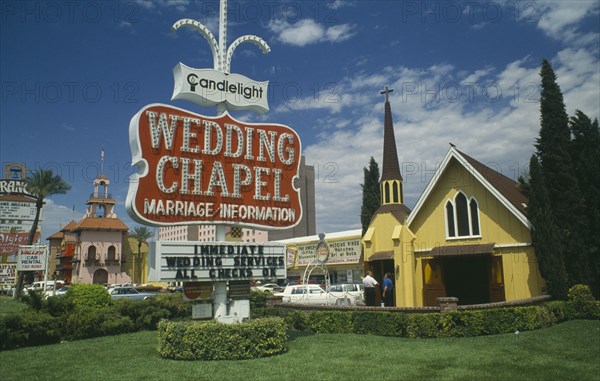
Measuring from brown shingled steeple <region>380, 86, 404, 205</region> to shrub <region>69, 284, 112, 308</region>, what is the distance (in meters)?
14.8

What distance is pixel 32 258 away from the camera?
3372 cm

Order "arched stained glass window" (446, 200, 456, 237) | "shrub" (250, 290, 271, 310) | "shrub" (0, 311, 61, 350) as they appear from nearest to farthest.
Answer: "shrub" (0, 311, 61, 350), "arched stained glass window" (446, 200, 456, 237), "shrub" (250, 290, 271, 310)

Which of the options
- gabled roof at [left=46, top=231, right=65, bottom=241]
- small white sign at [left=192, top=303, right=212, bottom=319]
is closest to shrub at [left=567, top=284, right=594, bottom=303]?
small white sign at [left=192, top=303, right=212, bottom=319]

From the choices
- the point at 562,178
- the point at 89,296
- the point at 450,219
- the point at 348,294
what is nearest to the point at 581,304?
the point at 562,178

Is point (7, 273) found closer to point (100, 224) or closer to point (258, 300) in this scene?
point (100, 224)

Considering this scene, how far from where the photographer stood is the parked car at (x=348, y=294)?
2833 cm

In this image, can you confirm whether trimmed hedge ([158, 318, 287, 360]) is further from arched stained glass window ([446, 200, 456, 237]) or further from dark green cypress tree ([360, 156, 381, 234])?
dark green cypress tree ([360, 156, 381, 234])

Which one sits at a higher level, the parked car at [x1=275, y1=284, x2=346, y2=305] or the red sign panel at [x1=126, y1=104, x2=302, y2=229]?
the red sign panel at [x1=126, y1=104, x2=302, y2=229]

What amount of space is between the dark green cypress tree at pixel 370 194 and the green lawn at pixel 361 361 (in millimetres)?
19806

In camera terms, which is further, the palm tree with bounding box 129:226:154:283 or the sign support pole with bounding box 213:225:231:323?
the palm tree with bounding box 129:226:154:283

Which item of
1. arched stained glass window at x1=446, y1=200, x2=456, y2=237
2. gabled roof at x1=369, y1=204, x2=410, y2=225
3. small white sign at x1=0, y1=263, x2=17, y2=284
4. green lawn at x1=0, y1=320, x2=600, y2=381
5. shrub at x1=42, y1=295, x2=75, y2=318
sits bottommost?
green lawn at x1=0, y1=320, x2=600, y2=381

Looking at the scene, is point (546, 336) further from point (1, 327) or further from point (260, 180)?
point (1, 327)

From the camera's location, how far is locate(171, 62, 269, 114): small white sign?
14125 millimetres

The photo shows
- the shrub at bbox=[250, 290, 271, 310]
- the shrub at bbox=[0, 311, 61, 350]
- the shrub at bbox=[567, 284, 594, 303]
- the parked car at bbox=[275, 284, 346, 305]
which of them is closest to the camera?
the shrub at bbox=[0, 311, 61, 350]
